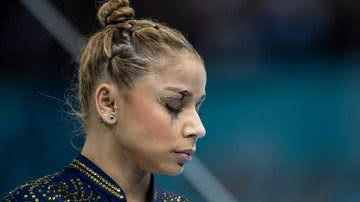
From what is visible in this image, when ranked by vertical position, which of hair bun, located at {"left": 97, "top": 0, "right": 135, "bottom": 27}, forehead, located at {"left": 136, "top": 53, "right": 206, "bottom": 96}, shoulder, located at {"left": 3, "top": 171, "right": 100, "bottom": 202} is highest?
hair bun, located at {"left": 97, "top": 0, "right": 135, "bottom": 27}

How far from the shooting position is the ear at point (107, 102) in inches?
48.1

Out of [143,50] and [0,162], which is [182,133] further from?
[0,162]

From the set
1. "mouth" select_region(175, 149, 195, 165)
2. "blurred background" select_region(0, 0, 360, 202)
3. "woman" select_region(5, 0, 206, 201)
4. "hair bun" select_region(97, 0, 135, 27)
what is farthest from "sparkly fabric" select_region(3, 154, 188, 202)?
"blurred background" select_region(0, 0, 360, 202)

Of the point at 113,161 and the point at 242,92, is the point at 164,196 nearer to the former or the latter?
the point at 113,161

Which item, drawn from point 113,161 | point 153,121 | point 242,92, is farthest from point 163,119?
point 242,92

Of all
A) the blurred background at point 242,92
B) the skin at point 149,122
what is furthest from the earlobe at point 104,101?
the blurred background at point 242,92

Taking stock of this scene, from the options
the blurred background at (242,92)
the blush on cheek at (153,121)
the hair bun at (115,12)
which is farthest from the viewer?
the blurred background at (242,92)

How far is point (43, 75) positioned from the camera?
216cm

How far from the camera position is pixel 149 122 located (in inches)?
46.8

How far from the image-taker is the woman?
1.20 metres

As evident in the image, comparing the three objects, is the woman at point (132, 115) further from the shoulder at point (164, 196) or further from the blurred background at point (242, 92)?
the blurred background at point (242, 92)

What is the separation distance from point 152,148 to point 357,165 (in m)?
1.09

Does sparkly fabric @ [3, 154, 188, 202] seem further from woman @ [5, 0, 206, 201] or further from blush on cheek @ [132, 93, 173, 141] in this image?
blush on cheek @ [132, 93, 173, 141]

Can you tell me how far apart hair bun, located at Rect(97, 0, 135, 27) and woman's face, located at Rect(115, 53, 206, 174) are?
14 centimetres
